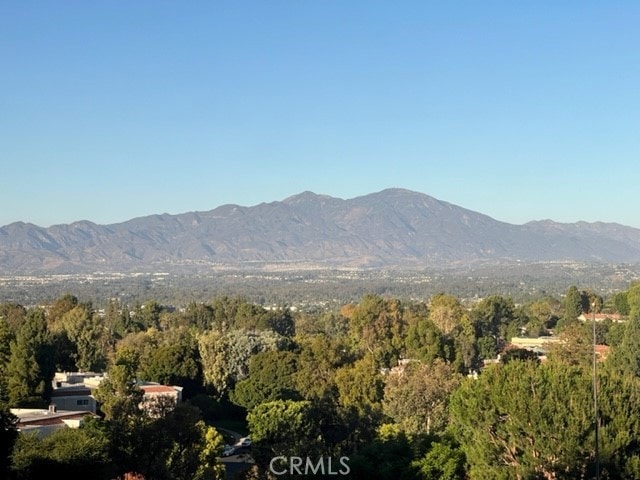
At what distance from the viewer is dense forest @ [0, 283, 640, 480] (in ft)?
62.2

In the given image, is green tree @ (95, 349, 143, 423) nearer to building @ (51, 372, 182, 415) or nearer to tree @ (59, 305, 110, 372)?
building @ (51, 372, 182, 415)

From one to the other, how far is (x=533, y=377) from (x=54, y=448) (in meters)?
10.00

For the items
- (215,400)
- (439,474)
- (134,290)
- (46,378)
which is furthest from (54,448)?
(134,290)

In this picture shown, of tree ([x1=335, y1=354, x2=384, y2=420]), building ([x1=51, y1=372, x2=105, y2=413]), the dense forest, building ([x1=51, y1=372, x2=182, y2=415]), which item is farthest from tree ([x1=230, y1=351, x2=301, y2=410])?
building ([x1=51, y1=372, x2=105, y2=413])

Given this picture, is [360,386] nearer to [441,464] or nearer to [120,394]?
[120,394]

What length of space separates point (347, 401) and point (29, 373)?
10862 mm

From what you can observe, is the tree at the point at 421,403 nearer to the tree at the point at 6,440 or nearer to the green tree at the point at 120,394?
the green tree at the point at 120,394

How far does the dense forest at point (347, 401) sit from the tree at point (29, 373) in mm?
65

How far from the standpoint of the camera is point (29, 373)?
31.9m

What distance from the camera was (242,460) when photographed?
29016 mm

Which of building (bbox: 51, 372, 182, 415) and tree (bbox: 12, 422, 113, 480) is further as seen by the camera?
building (bbox: 51, 372, 182, 415)

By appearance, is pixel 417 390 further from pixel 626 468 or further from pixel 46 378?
pixel 46 378

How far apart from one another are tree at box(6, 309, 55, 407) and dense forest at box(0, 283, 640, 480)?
0.21ft

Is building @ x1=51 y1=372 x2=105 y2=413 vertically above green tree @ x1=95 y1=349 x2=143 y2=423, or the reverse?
green tree @ x1=95 y1=349 x2=143 y2=423
